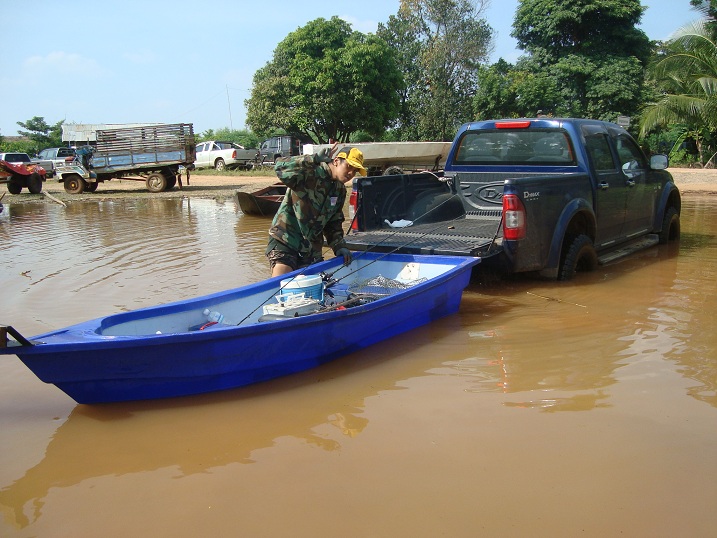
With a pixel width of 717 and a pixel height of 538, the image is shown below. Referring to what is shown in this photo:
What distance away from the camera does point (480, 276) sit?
7012 millimetres

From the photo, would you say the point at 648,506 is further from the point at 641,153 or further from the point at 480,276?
the point at 641,153

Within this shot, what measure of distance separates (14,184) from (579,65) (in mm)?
23016

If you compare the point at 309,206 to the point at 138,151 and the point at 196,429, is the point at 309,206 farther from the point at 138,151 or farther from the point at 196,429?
the point at 138,151

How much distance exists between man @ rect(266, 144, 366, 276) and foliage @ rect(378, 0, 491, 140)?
28185mm

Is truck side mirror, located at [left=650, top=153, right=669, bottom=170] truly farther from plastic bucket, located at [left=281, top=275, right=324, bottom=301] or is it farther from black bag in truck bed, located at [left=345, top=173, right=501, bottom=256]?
plastic bucket, located at [left=281, top=275, right=324, bottom=301]

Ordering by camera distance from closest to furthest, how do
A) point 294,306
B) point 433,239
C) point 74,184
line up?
1. point 294,306
2. point 433,239
3. point 74,184

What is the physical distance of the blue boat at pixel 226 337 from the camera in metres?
3.60

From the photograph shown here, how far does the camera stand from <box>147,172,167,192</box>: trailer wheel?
21.4 meters

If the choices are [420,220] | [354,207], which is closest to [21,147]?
[354,207]

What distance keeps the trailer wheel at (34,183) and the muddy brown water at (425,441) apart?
1703 cm

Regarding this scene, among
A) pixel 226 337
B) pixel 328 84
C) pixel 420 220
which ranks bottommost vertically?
pixel 226 337

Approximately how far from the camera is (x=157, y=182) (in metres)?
21.5

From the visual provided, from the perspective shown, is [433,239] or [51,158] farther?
[51,158]

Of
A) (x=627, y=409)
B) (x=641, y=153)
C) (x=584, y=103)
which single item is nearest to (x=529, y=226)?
(x=627, y=409)
